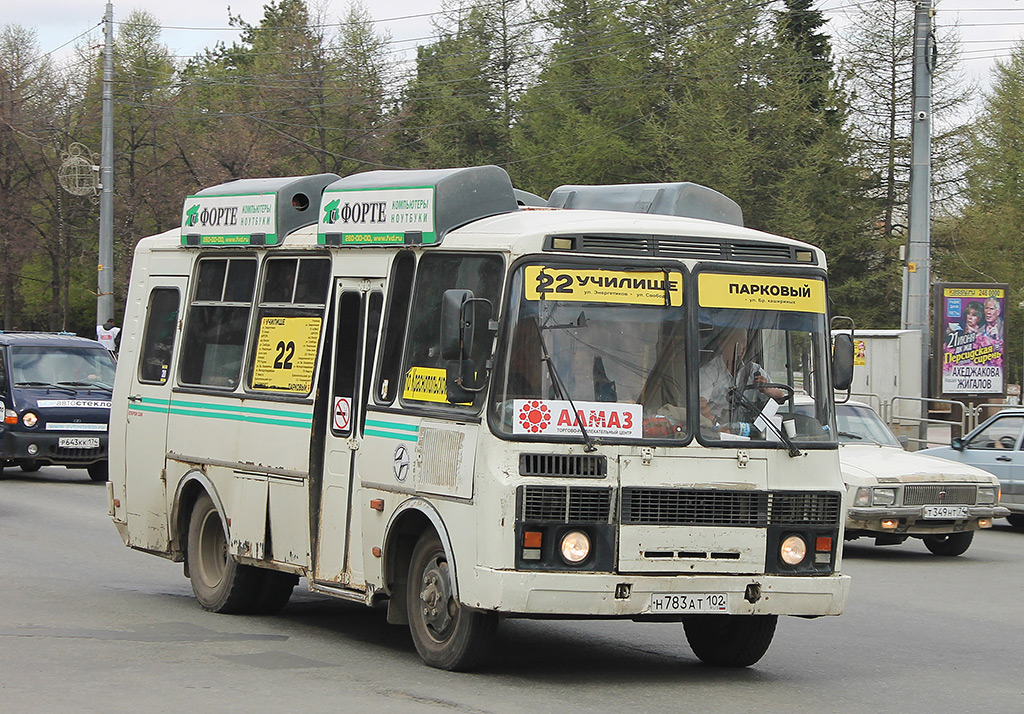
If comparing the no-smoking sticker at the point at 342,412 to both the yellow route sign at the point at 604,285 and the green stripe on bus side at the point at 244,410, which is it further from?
the yellow route sign at the point at 604,285

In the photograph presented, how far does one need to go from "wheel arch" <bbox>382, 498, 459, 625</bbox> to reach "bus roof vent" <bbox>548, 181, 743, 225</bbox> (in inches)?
109

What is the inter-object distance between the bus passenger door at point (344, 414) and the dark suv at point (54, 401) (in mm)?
12603

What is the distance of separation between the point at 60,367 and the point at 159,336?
11.2m

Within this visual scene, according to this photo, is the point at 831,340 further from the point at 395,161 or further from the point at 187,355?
the point at 395,161

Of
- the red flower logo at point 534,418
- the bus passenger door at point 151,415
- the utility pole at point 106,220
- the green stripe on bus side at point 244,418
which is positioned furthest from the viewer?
the utility pole at point 106,220

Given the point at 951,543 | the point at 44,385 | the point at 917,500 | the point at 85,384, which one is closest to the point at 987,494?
the point at 951,543

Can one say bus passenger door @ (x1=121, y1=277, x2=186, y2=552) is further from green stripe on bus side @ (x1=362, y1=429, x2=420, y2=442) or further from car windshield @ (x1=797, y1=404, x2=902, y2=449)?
car windshield @ (x1=797, y1=404, x2=902, y2=449)

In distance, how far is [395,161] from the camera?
188 feet

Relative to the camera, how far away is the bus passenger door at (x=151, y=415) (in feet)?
38.0

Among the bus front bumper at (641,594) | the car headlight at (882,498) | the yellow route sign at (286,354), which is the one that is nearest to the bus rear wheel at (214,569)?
the yellow route sign at (286,354)

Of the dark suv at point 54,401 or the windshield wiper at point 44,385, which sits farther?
the windshield wiper at point 44,385

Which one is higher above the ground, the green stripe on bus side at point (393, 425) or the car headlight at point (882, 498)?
the green stripe on bus side at point (393, 425)

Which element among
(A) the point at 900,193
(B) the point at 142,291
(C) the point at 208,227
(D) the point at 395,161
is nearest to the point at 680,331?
(C) the point at 208,227

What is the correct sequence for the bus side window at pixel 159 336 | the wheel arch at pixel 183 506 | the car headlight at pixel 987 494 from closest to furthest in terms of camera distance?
the wheel arch at pixel 183 506 → the bus side window at pixel 159 336 → the car headlight at pixel 987 494
